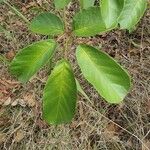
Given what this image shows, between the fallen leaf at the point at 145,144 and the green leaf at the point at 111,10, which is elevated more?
the green leaf at the point at 111,10

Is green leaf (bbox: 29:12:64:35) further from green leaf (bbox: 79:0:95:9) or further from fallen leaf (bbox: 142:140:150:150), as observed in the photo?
fallen leaf (bbox: 142:140:150:150)

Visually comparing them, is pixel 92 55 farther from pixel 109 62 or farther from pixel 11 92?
pixel 11 92

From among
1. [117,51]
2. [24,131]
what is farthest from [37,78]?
[117,51]

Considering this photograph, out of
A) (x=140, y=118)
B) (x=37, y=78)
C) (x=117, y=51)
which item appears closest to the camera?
(x=140, y=118)

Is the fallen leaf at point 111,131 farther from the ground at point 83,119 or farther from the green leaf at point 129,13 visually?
the green leaf at point 129,13

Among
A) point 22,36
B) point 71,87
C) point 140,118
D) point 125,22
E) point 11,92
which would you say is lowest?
point 140,118

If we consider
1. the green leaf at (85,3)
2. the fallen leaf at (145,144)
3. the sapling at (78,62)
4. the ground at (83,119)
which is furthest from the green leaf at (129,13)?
the fallen leaf at (145,144)

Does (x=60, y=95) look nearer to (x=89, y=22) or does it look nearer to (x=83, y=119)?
(x=89, y=22)
